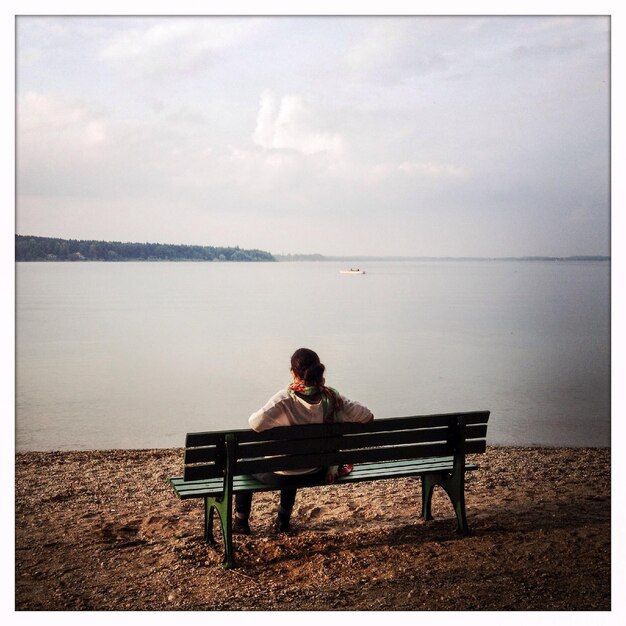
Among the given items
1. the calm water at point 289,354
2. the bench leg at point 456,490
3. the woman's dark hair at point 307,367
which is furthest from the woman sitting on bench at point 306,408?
the calm water at point 289,354

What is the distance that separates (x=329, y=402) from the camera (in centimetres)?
419

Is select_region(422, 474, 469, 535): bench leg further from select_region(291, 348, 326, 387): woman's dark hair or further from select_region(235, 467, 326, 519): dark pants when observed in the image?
select_region(291, 348, 326, 387): woman's dark hair

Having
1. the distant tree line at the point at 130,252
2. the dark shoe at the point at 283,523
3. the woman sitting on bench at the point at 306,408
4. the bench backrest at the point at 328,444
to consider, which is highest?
the distant tree line at the point at 130,252

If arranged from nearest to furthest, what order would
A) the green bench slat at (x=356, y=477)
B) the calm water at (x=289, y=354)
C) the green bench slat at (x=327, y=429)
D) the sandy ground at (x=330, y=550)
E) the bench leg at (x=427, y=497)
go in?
the sandy ground at (x=330, y=550)
the green bench slat at (x=327, y=429)
the green bench slat at (x=356, y=477)
the bench leg at (x=427, y=497)
the calm water at (x=289, y=354)

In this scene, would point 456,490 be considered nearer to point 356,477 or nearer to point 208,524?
point 356,477

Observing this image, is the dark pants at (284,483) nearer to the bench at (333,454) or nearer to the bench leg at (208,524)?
the bench at (333,454)

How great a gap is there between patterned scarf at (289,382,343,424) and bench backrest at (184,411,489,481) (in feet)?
0.16

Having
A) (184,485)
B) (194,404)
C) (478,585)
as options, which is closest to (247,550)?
(184,485)

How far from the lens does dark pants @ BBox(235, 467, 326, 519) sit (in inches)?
164

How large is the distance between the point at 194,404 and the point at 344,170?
9180mm

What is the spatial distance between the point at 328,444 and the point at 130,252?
12.4 metres

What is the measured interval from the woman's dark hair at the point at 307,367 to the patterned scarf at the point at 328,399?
3 centimetres

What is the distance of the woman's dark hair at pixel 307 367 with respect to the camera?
413 centimetres

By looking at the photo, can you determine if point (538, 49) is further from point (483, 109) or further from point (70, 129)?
point (70, 129)
